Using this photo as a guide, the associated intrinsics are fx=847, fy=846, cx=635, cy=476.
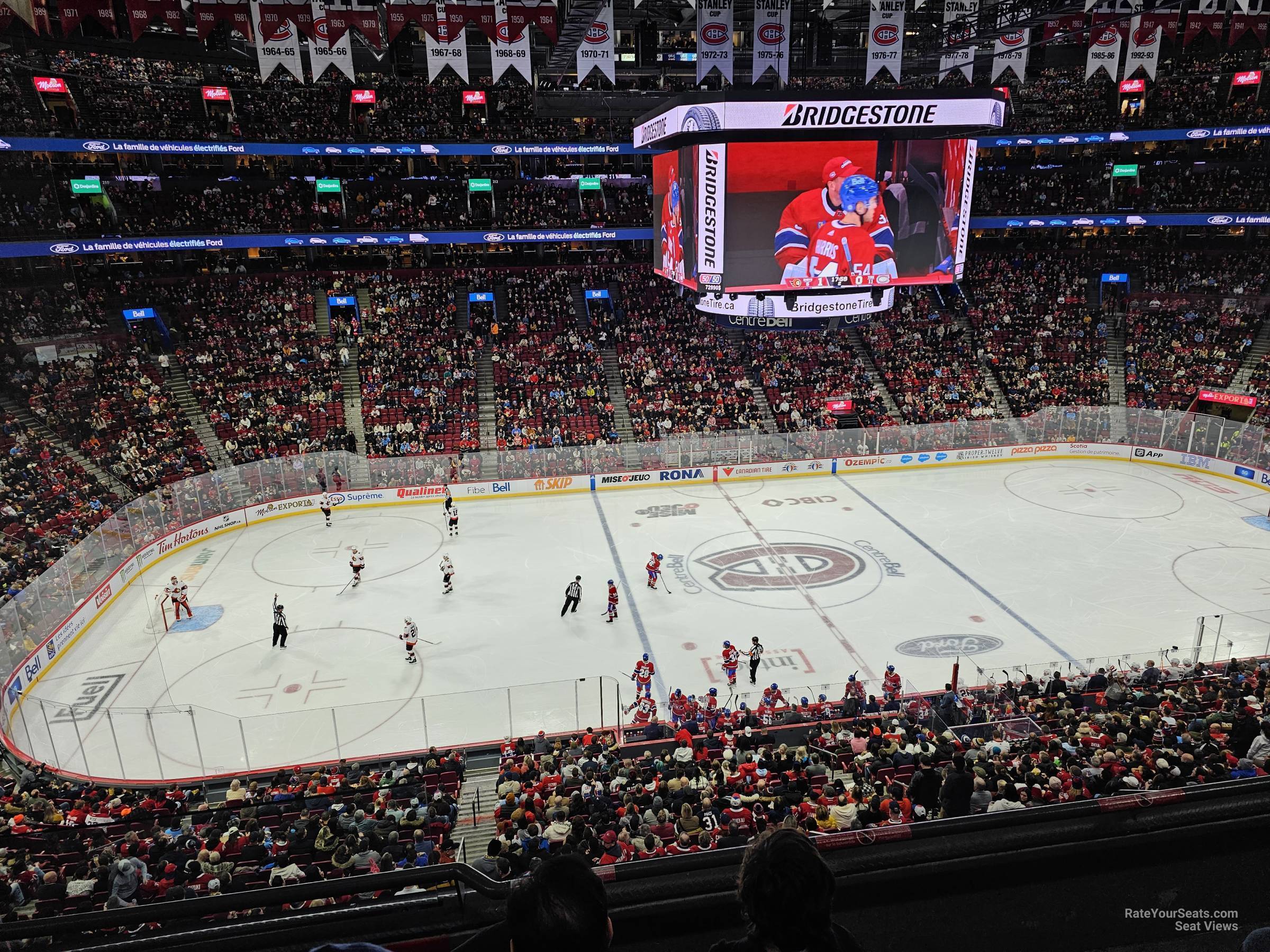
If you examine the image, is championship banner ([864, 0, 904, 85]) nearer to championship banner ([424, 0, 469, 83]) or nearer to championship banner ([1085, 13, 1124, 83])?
championship banner ([1085, 13, 1124, 83])

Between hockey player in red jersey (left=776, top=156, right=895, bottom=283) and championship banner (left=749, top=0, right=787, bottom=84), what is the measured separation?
3.97 m

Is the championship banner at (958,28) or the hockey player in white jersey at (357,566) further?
the championship banner at (958,28)

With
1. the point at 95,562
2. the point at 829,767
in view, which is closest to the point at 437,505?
the point at 95,562

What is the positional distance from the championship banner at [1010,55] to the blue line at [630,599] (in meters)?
21.0

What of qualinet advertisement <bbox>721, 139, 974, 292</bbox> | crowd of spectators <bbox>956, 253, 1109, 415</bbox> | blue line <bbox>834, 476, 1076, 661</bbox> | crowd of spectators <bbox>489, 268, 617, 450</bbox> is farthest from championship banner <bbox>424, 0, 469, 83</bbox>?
crowd of spectators <bbox>956, 253, 1109, 415</bbox>

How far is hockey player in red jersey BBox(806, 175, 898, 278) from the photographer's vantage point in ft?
87.6

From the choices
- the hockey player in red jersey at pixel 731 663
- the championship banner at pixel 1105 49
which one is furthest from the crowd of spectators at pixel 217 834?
the championship banner at pixel 1105 49

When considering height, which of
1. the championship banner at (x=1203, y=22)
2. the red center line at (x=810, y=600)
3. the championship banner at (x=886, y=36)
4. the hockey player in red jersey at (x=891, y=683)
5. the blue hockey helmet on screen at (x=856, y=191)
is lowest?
the red center line at (x=810, y=600)

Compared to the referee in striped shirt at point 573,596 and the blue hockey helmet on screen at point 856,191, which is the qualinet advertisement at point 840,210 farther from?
the referee in striped shirt at point 573,596

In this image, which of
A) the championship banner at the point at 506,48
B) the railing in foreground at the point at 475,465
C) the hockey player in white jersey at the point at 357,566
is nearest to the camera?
the railing in foreground at the point at 475,465

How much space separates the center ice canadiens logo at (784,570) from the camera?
77.5 feet

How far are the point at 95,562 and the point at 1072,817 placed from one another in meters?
26.1

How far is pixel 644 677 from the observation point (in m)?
17.9

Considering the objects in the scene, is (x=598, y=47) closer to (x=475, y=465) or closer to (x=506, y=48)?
(x=506, y=48)
